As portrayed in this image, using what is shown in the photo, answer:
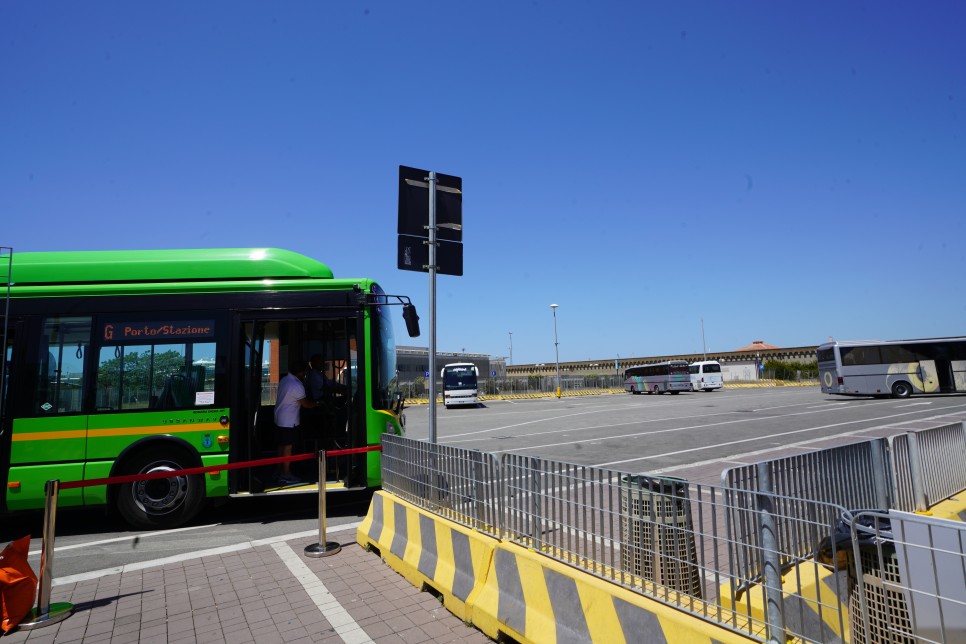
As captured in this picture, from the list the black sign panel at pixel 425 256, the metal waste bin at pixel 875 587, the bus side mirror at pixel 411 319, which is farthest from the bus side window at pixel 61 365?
the metal waste bin at pixel 875 587

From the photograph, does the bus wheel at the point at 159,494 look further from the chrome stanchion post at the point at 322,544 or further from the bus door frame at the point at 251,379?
the chrome stanchion post at the point at 322,544

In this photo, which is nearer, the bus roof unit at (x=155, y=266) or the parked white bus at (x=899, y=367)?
the bus roof unit at (x=155, y=266)

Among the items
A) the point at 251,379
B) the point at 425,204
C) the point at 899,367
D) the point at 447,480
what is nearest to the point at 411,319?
the point at 425,204

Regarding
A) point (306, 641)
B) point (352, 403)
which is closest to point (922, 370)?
point (352, 403)

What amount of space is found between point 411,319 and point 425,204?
75.8 inches

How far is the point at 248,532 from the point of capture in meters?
7.02

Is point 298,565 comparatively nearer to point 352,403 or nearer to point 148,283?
point 352,403

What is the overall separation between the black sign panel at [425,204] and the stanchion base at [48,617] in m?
4.64

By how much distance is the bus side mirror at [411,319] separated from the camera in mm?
7867

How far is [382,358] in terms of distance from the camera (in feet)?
26.3

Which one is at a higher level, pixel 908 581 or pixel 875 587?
pixel 908 581

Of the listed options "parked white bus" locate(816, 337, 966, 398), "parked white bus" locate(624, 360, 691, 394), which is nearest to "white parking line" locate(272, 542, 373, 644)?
"parked white bus" locate(816, 337, 966, 398)

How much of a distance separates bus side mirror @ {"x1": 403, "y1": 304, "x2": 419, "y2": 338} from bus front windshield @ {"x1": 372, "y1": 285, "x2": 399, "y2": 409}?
0.36 meters

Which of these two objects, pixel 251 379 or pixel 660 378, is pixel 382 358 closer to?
pixel 251 379
